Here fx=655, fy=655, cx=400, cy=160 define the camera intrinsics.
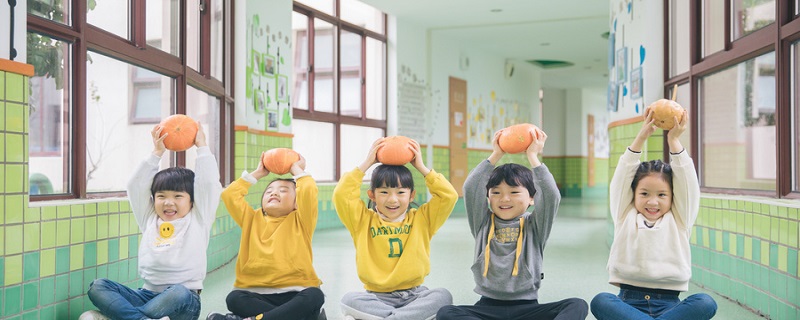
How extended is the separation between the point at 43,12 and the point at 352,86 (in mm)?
5534

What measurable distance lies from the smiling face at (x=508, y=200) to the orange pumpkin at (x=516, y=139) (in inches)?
5.7

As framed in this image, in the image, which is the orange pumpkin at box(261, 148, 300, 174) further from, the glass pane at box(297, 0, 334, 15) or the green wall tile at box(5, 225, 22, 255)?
the glass pane at box(297, 0, 334, 15)

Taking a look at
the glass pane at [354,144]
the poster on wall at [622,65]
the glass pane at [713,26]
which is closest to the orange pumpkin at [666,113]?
the glass pane at [713,26]

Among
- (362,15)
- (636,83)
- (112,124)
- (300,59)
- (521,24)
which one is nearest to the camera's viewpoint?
(112,124)

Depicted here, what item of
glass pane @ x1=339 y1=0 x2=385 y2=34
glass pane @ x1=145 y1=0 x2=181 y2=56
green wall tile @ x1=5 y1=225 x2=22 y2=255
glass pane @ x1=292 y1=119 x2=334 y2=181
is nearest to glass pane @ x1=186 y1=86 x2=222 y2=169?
glass pane @ x1=145 y1=0 x2=181 y2=56

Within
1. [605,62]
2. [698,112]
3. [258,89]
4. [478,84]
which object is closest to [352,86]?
[258,89]

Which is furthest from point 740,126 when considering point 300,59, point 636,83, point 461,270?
point 300,59

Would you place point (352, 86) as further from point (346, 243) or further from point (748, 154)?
point (748, 154)

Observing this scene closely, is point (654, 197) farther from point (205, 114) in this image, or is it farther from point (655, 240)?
point (205, 114)

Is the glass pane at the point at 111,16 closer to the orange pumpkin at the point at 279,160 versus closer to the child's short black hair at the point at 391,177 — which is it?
the orange pumpkin at the point at 279,160

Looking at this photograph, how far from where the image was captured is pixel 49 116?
8.89 ft

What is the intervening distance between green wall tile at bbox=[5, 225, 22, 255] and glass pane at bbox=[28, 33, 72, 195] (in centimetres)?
34

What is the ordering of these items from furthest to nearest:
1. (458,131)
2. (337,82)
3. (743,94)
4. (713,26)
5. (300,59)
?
(458,131), (337,82), (300,59), (713,26), (743,94)

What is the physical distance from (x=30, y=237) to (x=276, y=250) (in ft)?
2.98
